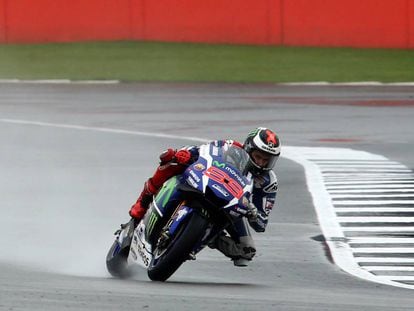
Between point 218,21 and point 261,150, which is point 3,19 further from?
point 261,150

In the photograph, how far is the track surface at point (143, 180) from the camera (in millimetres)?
9211

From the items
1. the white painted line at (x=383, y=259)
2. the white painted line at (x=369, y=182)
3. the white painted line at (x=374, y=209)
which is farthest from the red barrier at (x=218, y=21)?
the white painted line at (x=383, y=259)

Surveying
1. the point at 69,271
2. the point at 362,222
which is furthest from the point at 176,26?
the point at 69,271

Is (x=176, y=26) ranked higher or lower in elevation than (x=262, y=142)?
higher

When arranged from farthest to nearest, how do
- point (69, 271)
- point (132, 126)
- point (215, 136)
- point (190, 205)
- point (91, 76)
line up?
point (91, 76) → point (132, 126) → point (215, 136) → point (69, 271) → point (190, 205)

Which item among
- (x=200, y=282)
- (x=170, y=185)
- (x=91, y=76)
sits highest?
(x=91, y=76)

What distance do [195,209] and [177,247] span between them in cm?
32

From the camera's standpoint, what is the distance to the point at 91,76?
32.0m

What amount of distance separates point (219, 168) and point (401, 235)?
379 cm

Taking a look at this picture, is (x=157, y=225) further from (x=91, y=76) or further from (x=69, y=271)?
(x=91, y=76)

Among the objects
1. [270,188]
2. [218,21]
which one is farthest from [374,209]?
[218,21]

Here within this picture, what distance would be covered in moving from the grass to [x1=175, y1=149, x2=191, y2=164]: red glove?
20.5m

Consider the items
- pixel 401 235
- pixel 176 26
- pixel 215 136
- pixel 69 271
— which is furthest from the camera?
pixel 176 26

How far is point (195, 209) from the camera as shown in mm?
10258
